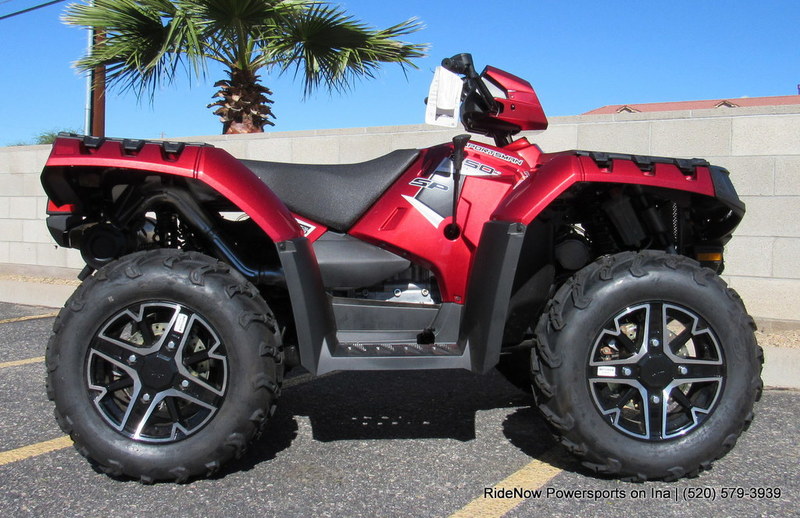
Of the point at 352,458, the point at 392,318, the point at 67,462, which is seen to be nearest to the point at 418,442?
the point at 352,458

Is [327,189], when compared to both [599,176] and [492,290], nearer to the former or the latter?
[492,290]

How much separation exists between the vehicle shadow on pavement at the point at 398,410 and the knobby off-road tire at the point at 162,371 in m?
0.26

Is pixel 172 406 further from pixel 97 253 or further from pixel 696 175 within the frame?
pixel 696 175

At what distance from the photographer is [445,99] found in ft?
10.2

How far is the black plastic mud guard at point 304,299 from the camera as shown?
9.27 feet

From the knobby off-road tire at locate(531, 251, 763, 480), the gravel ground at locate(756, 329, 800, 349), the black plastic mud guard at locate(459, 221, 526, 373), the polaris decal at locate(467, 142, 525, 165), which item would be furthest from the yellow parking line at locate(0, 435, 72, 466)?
the gravel ground at locate(756, 329, 800, 349)

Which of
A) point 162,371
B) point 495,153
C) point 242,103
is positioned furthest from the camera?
point 242,103

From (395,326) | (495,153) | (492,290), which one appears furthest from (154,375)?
(495,153)

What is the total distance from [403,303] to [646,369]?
1.11m

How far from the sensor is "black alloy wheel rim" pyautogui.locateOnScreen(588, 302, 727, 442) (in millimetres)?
2770

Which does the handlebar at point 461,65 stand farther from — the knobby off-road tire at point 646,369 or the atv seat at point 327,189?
the knobby off-road tire at point 646,369

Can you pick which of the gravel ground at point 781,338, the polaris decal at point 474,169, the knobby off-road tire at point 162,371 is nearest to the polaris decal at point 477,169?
the polaris decal at point 474,169

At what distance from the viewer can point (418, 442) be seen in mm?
3234

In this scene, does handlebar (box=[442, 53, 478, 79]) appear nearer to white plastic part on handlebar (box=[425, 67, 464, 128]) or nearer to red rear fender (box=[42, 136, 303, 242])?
white plastic part on handlebar (box=[425, 67, 464, 128])
